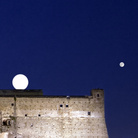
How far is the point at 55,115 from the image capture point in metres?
50.9

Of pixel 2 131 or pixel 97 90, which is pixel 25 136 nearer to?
pixel 2 131

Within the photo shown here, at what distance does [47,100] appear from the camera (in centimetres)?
5088

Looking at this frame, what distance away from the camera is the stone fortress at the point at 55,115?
1970 inches

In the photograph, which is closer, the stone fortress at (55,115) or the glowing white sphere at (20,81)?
the stone fortress at (55,115)

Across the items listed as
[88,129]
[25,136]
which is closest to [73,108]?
[88,129]

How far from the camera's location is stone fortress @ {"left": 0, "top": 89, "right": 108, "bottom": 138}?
5003 cm

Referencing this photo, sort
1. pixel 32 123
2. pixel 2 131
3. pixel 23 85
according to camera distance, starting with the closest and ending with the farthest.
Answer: pixel 2 131 → pixel 32 123 → pixel 23 85

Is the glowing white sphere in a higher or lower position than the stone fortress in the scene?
higher

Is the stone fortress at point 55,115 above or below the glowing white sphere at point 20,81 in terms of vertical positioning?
below

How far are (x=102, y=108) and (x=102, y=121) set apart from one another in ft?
4.88

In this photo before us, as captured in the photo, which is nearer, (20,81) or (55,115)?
(55,115)

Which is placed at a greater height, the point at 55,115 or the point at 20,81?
the point at 20,81

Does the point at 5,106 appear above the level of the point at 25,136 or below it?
above

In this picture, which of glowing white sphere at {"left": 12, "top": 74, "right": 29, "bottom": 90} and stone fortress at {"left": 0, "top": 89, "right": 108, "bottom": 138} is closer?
stone fortress at {"left": 0, "top": 89, "right": 108, "bottom": 138}
